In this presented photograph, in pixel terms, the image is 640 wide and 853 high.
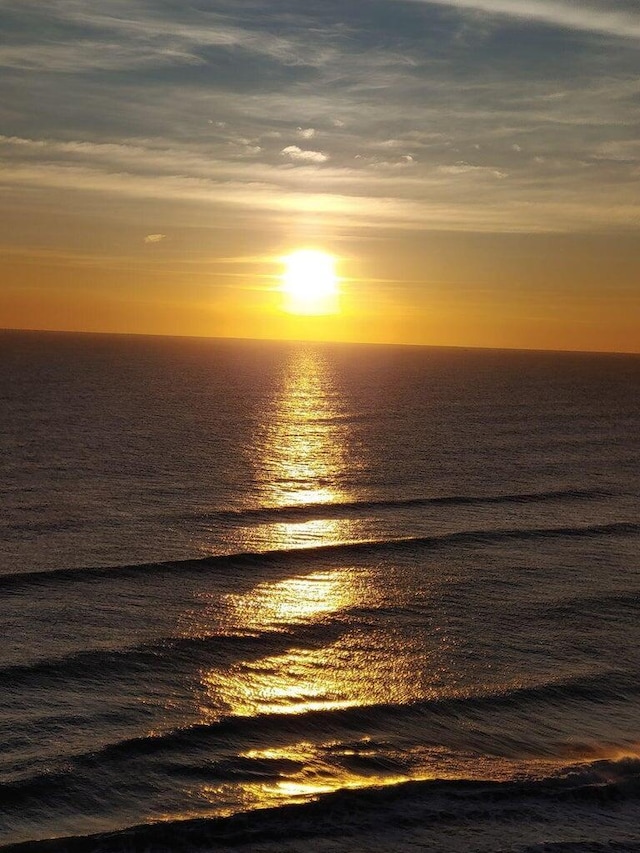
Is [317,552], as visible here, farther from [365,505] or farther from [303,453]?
[303,453]

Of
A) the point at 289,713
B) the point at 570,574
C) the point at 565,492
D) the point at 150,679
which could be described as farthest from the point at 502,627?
the point at 565,492

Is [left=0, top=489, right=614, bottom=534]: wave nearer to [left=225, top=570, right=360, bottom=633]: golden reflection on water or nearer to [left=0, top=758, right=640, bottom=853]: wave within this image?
[left=225, top=570, right=360, bottom=633]: golden reflection on water

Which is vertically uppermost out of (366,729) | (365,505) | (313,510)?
(365,505)

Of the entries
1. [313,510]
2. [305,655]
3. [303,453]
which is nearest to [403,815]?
[305,655]

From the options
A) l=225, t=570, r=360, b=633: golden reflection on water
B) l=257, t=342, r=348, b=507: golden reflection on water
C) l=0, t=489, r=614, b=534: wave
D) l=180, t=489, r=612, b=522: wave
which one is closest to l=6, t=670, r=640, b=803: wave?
l=225, t=570, r=360, b=633: golden reflection on water

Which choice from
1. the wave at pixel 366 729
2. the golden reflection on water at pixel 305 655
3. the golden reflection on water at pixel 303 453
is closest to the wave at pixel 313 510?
the golden reflection on water at pixel 305 655
